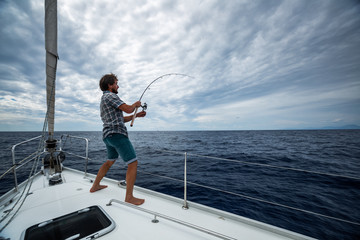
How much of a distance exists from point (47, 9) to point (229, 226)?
348 cm

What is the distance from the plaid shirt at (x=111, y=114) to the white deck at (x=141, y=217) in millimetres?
914

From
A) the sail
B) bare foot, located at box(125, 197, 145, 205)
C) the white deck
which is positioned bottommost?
the white deck

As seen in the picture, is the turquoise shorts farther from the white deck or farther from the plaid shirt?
the white deck

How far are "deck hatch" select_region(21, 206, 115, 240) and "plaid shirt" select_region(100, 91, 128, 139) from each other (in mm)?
879

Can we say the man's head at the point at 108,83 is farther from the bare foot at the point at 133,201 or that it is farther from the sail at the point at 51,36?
the bare foot at the point at 133,201

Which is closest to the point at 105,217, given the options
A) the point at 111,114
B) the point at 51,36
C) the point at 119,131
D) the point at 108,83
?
the point at 119,131

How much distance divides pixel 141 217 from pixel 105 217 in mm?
363

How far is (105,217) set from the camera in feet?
4.90

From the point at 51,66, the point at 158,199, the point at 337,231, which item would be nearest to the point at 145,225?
the point at 158,199

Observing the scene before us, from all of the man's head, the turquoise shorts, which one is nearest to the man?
the turquoise shorts

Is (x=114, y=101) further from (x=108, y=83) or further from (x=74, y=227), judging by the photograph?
(x=74, y=227)

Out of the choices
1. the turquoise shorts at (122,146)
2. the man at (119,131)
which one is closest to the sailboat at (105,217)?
the man at (119,131)

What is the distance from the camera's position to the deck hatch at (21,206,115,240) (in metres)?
1.24

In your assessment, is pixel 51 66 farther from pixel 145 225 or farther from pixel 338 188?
pixel 338 188
